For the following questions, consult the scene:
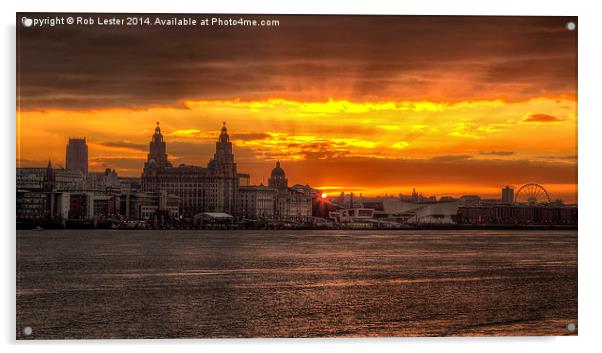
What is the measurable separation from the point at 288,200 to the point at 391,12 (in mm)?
2895

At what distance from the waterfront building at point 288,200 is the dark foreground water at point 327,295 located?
0.41 meters

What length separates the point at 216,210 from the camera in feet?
35.0

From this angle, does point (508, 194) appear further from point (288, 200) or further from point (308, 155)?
point (288, 200)

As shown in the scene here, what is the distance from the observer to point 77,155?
30.6 feet

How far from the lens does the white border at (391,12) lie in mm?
7668

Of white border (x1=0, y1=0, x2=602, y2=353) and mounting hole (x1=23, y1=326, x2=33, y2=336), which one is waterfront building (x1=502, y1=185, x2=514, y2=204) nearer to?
white border (x1=0, y1=0, x2=602, y2=353)

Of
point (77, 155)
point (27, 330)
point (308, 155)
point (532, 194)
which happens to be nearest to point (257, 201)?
point (308, 155)

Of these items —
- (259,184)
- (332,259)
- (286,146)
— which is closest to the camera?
(286,146)

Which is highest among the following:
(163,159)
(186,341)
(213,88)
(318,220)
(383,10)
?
(383,10)

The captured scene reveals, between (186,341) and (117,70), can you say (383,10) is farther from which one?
(186,341)

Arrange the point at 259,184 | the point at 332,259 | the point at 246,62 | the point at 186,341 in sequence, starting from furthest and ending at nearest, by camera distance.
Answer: the point at 332,259 < the point at 259,184 < the point at 246,62 < the point at 186,341

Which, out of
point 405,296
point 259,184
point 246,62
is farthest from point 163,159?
point 405,296

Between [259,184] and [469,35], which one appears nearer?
[469,35]

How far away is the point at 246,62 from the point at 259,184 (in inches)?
75.9
